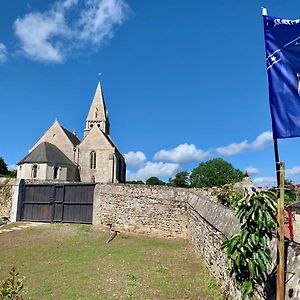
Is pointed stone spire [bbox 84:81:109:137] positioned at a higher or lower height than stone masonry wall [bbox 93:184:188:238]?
higher

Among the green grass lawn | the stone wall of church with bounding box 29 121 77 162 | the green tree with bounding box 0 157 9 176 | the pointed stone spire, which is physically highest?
the pointed stone spire

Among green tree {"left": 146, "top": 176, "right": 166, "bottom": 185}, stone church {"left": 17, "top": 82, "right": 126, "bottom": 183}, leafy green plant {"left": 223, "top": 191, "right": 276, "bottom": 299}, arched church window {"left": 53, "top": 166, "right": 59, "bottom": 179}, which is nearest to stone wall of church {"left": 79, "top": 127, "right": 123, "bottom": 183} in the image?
stone church {"left": 17, "top": 82, "right": 126, "bottom": 183}

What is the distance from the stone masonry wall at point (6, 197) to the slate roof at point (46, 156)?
1890cm

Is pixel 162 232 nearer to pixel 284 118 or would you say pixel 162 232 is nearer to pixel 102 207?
pixel 102 207

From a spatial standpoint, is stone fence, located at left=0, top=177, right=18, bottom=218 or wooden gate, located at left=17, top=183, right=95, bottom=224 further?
stone fence, located at left=0, top=177, right=18, bottom=218

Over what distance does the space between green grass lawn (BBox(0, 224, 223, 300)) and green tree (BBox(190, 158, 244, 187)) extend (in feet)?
168

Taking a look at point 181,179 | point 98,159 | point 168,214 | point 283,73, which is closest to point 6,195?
point 168,214

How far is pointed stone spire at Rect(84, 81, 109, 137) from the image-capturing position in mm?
56906

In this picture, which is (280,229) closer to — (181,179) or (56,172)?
(56,172)

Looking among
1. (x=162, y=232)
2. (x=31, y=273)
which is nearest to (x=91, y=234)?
(x=162, y=232)

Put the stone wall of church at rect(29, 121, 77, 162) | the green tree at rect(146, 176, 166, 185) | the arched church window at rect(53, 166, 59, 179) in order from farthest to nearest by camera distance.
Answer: the green tree at rect(146, 176, 166, 185) < the stone wall of church at rect(29, 121, 77, 162) < the arched church window at rect(53, 166, 59, 179)

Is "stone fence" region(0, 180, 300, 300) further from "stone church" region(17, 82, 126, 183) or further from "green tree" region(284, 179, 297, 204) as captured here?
"stone church" region(17, 82, 126, 183)

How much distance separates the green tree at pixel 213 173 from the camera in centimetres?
6425

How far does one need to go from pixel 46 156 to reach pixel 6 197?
788 inches
